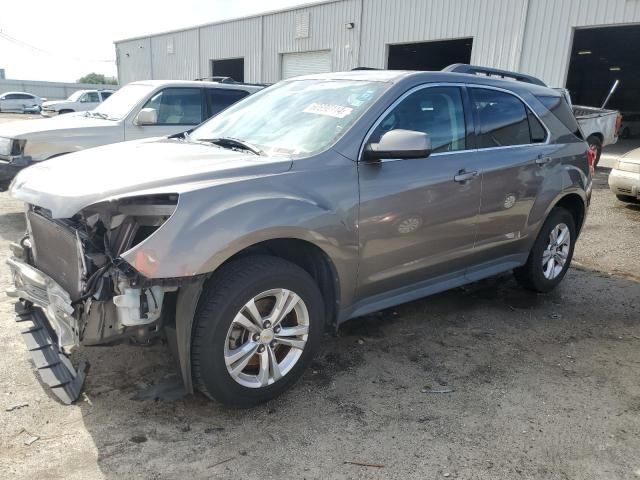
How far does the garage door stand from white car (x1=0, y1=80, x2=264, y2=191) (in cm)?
1370

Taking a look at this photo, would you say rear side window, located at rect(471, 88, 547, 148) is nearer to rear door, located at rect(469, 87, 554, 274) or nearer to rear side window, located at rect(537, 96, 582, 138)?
rear door, located at rect(469, 87, 554, 274)

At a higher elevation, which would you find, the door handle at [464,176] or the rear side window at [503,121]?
the rear side window at [503,121]

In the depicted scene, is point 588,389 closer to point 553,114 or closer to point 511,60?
point 553,114

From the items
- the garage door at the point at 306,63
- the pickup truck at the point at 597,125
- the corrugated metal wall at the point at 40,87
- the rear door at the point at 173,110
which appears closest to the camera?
the rear door at the point at 173,110

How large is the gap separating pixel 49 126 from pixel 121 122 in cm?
85

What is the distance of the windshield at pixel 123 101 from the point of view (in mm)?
7059

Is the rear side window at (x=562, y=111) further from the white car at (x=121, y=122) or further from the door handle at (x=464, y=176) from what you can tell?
the white car at (x=121, y=122)

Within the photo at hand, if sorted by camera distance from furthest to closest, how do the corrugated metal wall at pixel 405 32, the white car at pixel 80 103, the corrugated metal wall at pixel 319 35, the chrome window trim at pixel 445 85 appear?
the white car at pixel 80 103, the corrugated metal wall at pixel 319 35, the corrugated metal wall at pixel 405 32, the chrome window trim at pixel 445 85

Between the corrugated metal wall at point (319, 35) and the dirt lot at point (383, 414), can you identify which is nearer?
the dirt lot at point (383, 414)

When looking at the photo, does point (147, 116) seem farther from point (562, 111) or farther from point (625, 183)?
point (625, 183)

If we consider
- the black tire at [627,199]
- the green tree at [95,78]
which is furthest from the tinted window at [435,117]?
the green tree at [95,78]

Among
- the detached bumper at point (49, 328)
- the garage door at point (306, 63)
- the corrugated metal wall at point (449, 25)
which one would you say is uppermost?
the corrugated metal wall at point (449, 25)

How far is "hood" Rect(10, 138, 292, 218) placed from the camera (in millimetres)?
2584

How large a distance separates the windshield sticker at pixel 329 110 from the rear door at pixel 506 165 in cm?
114
